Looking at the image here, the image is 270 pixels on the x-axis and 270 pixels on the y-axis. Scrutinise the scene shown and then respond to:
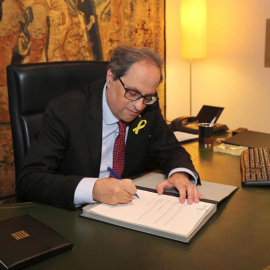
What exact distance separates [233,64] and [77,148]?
95.5 inches

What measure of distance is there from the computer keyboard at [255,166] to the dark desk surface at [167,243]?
4.6 inches

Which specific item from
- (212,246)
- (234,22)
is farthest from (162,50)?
(212,246)

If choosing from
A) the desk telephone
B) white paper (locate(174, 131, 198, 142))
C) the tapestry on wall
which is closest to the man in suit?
white paper (locate(174, 131, 198, 142))

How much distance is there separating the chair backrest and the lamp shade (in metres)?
1.96

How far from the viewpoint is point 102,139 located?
1673 mm

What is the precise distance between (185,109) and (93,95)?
2.51 meters

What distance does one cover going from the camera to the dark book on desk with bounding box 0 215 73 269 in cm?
88

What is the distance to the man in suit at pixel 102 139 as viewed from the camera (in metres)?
1.34

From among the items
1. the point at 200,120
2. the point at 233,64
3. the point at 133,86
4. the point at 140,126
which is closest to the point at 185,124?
the point at 200,120

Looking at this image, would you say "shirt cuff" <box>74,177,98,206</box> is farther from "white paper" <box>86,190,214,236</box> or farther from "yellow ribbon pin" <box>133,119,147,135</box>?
"yellow ribbon pin" <box>133,119,147,135</box>

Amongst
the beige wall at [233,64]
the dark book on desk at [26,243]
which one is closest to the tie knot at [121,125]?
the dark book on desk at [26,243]

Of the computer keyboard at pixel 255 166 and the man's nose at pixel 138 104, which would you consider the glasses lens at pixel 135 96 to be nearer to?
the man's nose at pixel 138 104

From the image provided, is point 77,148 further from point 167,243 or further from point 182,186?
point 167,243

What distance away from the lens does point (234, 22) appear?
11.5ft
